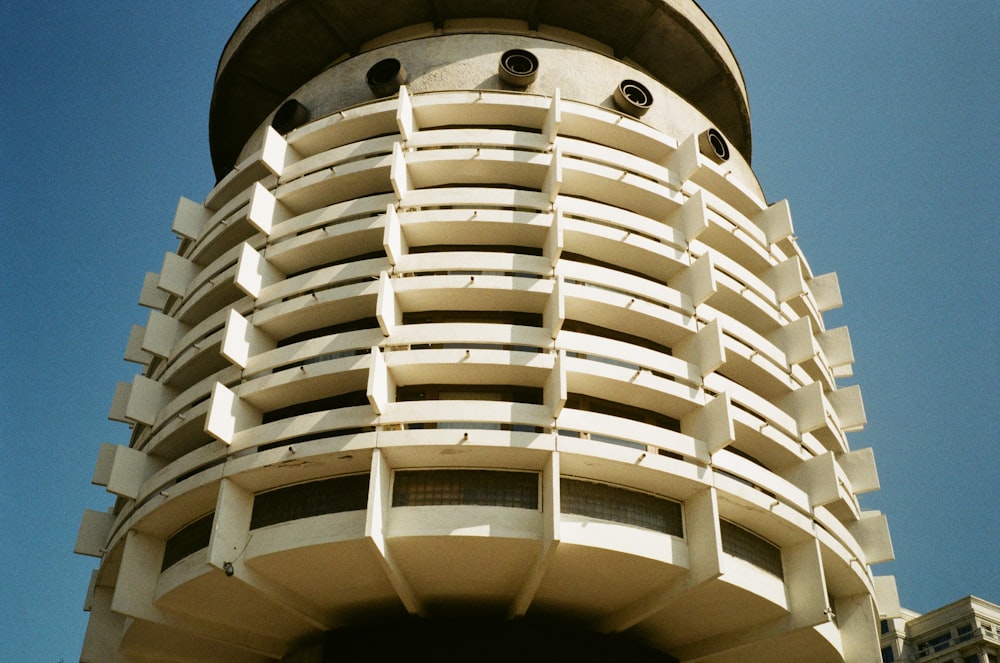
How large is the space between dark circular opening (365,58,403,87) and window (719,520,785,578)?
17.6m

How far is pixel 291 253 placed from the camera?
88.6 ft

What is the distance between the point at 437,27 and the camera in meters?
33.9

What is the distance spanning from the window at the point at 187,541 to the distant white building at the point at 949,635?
49.9 m

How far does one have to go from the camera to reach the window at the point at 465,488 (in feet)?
72.6

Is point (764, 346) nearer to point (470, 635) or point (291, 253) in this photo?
point (470, 635)

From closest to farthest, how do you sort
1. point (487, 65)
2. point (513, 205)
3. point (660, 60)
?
point (513, 205) → point (487, 65) → point (660, 60)

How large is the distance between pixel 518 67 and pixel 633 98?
4036mm

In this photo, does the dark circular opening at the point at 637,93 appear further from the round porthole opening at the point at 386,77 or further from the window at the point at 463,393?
the window at the point at 463,393

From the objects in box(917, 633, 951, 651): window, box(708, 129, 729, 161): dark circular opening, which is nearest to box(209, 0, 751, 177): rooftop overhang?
box(708, 129, 729, 161): dark circular opening

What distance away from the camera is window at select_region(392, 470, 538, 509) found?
22.1 meters

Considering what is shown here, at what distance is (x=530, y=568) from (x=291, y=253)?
37.4ft

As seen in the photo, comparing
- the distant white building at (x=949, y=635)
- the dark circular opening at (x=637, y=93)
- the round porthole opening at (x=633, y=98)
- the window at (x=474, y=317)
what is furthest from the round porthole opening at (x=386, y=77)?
the distant white building at (x=949, y=635)

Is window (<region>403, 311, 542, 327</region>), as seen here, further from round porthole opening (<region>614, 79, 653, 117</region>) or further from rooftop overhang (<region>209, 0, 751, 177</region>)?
rooftop overhang (<region>209, 0, 751, 177</region>)

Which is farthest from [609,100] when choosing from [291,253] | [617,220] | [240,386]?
[240,386]
